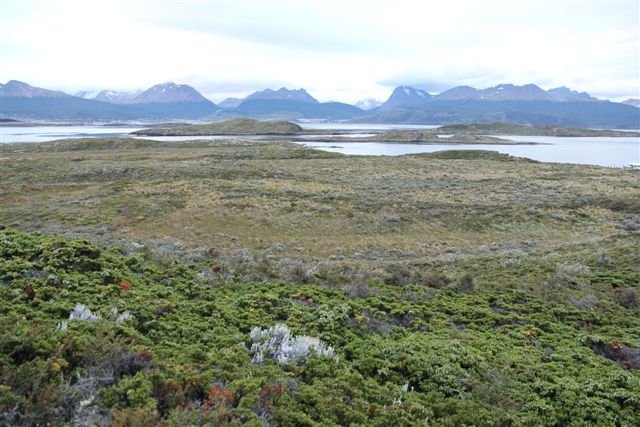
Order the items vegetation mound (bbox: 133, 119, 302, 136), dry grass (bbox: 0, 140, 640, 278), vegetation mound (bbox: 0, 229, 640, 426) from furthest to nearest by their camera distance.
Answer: vegetation mound (bbox: 133, 119, 302, 136) → dry grass (bbox: 0, 140, 640, 278) → vegetation mound (bbox: 0, 229, 640, 426)

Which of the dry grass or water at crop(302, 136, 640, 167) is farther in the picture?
water at crop(302, 136, 640, 167)

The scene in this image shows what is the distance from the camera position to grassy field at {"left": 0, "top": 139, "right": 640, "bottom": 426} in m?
7.31

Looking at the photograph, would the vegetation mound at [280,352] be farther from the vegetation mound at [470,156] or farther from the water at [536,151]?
the water at [536,151]

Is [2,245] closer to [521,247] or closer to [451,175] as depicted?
[521,247]

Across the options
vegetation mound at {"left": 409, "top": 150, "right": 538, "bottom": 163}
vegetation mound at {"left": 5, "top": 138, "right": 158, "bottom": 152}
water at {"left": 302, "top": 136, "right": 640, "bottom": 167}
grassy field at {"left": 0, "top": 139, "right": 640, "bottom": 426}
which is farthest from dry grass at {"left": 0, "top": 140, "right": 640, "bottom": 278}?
water at {"left": 302, "top": 136, "right": 640, "bottom": 167}

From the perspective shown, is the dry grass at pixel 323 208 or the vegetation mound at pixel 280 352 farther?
the dry grass at pixel 323 208

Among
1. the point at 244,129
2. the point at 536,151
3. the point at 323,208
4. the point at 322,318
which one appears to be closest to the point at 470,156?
the point at 536,151

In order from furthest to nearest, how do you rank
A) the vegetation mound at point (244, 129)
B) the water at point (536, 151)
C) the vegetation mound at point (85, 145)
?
the vegetation mound at point (244, 129) < the water at point (536, 151) < the vegetation mound at point (85, 145)

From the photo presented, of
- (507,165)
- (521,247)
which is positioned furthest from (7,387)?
(507,165)

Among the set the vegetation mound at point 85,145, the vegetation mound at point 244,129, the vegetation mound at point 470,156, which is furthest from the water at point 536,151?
the vegetation mound at point 244,129

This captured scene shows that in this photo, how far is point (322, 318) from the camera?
11.4 metres

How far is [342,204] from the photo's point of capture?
3453 centimetres

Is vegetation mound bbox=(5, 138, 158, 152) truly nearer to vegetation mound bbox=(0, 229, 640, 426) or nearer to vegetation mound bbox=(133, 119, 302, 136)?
vegetation mound bbox=(133, 119, 302, 136)

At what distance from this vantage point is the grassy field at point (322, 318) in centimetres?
731
